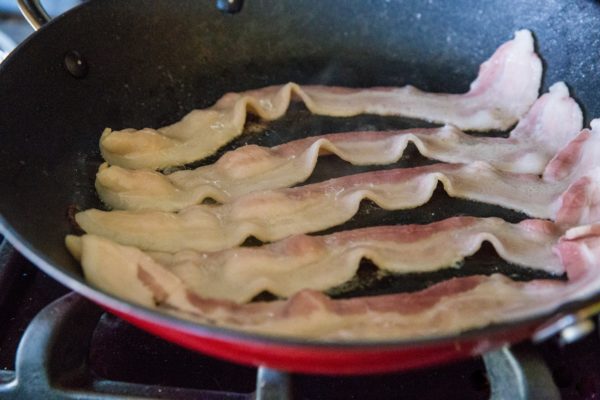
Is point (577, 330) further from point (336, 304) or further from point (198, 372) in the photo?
point (198, 372)

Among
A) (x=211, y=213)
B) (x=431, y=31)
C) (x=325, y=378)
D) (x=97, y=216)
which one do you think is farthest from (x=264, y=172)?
(x=431, y=31)

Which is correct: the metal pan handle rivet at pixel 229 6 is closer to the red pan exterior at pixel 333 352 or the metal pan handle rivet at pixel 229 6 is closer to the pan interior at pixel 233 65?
the pan interior at pixel 233 65

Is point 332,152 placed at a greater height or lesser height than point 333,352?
greater

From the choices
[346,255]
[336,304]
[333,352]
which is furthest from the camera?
[346,255]

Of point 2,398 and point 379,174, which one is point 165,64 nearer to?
point 379,174

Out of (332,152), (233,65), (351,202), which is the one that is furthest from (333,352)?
(233,65)

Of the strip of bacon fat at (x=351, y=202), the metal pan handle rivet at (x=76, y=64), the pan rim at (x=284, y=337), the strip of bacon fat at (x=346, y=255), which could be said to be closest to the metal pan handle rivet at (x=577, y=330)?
the pan rim at (x=284, y=337)
